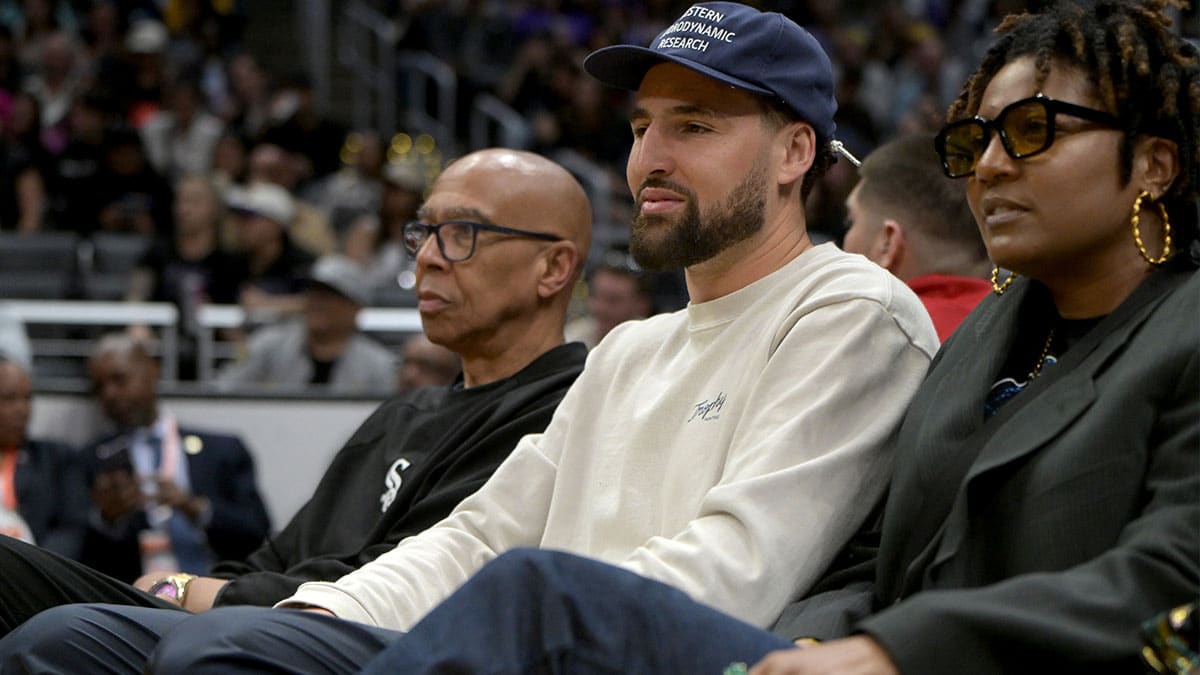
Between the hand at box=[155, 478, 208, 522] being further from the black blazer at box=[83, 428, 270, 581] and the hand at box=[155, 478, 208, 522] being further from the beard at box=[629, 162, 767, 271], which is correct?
the beard at box=[629, 162, 767, 271]

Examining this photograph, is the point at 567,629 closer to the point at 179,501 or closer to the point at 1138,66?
the point at 1138,66

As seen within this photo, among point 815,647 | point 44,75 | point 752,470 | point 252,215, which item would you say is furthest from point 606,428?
point 44,75

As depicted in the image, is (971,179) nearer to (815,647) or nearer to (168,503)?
(815,647)

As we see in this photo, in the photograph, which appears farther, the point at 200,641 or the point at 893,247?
the point at 893,247

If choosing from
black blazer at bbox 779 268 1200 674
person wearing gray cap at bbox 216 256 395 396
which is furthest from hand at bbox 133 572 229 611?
person wearing gray cap at bbox 216 256 395 396

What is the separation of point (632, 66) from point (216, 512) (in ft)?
11.7

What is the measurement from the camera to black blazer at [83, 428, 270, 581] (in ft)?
20.3

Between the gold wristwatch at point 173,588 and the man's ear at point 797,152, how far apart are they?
1.52 metres

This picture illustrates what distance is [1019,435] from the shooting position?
2.38m

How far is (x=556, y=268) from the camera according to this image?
4.01 m

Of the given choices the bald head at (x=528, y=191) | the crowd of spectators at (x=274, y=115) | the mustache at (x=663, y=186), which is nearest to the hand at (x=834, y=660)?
the mustache at (x=663, y=186)

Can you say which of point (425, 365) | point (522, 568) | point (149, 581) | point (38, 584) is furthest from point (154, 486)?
point (522, 568)

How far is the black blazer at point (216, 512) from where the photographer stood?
618 centimetres

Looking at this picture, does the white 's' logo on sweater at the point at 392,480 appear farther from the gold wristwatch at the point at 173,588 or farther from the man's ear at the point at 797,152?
the man's ear at the point at 797,152
